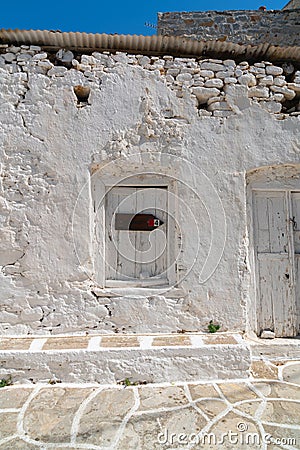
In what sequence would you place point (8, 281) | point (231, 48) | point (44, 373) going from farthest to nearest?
point (231, 48), point (8, 281), point (44, 373)

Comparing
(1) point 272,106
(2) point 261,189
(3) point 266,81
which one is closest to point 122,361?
(2) point 261,189

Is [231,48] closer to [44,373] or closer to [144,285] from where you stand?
[144,285]

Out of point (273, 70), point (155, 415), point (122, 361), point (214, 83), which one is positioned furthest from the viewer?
point (273, 70)

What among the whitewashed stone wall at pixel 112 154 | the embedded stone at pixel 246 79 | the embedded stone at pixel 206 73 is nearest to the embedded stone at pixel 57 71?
the whitewashed stone wall at pixel 112 154

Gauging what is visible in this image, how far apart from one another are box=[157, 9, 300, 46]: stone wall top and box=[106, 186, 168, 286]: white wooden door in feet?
13.9

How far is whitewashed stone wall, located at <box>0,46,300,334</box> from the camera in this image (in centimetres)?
410

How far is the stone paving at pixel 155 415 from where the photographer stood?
2.69 m

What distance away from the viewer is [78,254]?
13.6 ft

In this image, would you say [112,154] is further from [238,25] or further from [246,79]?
[238,25]

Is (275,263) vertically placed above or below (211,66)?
below

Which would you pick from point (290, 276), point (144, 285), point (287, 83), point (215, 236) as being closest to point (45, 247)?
point (144, 285)

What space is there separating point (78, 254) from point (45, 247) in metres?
0.37

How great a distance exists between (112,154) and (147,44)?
1337 millimetres

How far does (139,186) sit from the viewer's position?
4.41 metres
